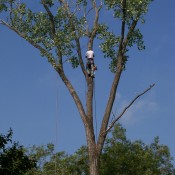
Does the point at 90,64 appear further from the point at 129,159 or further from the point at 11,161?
the point at 129,159

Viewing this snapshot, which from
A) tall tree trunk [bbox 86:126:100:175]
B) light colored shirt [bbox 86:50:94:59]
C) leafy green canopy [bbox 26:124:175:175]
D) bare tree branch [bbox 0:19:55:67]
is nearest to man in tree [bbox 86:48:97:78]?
light colored shirt [bbox 86:50:94:59]

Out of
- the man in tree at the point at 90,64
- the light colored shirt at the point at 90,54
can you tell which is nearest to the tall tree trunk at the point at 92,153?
the man in tree at the point at 90,64

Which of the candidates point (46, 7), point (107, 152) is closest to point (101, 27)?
point (46, 7)

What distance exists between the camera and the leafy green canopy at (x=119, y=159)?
41406 mm

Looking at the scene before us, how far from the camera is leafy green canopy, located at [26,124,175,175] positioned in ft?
136

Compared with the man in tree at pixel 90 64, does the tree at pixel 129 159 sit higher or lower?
higher

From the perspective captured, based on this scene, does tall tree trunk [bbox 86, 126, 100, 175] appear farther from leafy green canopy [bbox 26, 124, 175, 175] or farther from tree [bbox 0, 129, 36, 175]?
leafy green canopy [bbox 26, 124, 175, 175]

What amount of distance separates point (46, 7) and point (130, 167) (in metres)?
24.9

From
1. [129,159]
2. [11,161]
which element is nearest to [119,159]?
[129,159]

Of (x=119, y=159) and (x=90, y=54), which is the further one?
(x=119, y=159)

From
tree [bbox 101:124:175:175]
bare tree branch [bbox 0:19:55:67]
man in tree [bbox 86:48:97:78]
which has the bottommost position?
man in tree [bbox 86:48:97:78]

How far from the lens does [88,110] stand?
1748 cm

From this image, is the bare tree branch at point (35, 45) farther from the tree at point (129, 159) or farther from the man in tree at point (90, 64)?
the tree at point (129, 159)

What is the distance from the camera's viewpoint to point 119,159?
1622 inches
